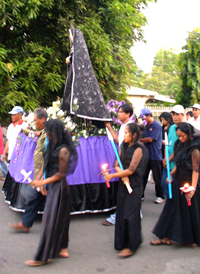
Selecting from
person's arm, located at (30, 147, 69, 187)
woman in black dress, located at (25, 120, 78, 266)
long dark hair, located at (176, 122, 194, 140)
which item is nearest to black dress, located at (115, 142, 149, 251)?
long dark hair, located at (176, 122, 194, 140)

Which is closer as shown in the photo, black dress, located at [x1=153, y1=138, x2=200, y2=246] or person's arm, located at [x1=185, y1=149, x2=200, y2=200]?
person's arm, located at [x1=185, y1=149, x2=200, y2=200]

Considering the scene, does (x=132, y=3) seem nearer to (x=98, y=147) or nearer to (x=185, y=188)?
(x=98, y=147)

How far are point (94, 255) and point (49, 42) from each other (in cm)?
764

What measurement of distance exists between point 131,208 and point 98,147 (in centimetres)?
193

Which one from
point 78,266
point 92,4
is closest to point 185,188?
point 78,266

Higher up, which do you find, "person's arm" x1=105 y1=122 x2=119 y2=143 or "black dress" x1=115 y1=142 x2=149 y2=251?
"person's arm" x1=105 y1=122 x2=119 y2=143

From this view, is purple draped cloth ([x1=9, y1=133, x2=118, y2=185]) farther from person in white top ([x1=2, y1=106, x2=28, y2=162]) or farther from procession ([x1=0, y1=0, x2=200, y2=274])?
person in white top ([x1=2, y1=106, x2=28, y2=162])

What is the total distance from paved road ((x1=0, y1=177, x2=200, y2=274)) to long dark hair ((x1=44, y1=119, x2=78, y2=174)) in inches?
45.5

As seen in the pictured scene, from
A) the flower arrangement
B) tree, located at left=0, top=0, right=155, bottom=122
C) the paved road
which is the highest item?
tree, located at left=0, top=0, right=155, bottom=122

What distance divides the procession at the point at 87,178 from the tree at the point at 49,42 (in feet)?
0.20

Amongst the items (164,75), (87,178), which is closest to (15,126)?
(87,178)

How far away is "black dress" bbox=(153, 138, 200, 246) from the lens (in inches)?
183

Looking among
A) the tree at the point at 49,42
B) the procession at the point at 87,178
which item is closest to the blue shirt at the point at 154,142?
the procession at the point at 87,178

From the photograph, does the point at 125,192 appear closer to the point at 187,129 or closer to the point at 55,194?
the point at 55,194
